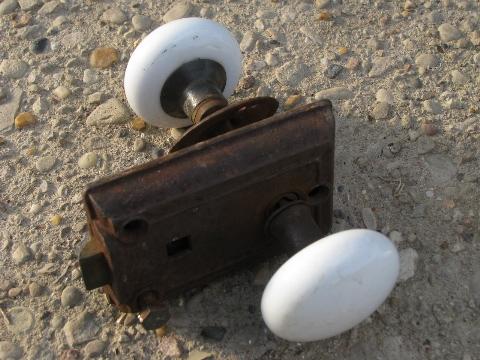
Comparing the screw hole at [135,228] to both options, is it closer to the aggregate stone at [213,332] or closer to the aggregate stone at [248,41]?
the aggregate stone at [213,332]

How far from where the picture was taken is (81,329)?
2.31 m

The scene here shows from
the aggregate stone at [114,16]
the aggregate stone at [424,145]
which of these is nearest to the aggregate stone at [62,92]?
the aggregate stone at [114,16]

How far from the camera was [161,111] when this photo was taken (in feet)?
8.63

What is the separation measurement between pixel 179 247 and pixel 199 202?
0.61ft

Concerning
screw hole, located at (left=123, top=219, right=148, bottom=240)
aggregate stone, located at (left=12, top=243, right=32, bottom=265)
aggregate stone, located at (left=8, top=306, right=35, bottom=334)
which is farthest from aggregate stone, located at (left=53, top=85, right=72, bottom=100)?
screw hole, located at (left=123, top=219, right=148, bottom=240)

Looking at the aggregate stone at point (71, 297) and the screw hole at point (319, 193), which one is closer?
the screw hole at point (319, 193)

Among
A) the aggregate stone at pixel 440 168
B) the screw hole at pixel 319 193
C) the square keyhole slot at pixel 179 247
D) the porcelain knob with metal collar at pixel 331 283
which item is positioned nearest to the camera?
the porcelain knob with metal collar at pixel 331 283

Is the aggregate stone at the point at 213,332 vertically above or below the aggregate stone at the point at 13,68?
below

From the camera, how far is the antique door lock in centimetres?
194

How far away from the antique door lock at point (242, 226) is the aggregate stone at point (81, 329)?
0.49 ft

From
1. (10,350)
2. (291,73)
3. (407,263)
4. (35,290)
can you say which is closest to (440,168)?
(407,263)

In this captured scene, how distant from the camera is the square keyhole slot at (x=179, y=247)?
2.13 m

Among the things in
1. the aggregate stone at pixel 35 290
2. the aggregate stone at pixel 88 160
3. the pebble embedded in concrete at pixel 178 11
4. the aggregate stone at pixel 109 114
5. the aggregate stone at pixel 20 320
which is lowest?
the aggregate stone at pixel 20 320

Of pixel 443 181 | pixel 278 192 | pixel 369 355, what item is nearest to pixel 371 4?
pixel 443 181
